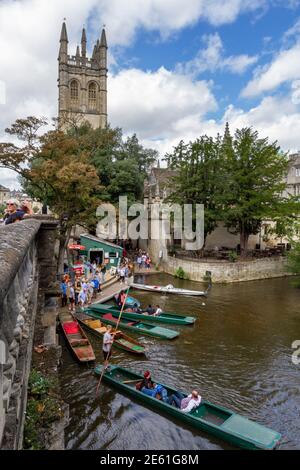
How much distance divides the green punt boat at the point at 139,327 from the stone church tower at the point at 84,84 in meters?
48.4

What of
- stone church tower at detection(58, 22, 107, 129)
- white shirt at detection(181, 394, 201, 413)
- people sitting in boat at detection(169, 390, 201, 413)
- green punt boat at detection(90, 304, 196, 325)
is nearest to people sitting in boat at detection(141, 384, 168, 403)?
people sitting in boat at detection(169, 390, 201, 413)

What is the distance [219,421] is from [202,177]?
23.4m

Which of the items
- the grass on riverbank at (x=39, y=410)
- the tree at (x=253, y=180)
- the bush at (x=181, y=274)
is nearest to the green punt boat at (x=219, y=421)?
the grass on riverbank at (x=39, y=410)

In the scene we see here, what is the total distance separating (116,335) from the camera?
16.1 m

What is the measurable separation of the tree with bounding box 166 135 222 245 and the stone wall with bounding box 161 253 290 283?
3.79m

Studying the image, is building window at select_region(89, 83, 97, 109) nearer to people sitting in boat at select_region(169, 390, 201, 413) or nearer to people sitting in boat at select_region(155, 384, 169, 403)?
people sitting in boat at select_region(155, 384, 169, 403)

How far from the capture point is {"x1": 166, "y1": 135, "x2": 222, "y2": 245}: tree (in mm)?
30312

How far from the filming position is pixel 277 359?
48.5 ft

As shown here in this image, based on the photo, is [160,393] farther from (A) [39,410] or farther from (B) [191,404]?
(A) [39,410]

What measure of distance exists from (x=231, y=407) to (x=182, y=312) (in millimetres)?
10216

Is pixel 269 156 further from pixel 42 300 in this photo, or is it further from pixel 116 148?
pixel 42 300

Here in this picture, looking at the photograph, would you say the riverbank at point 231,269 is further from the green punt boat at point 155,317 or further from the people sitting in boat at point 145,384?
the people sitting in boat at point 145,384
